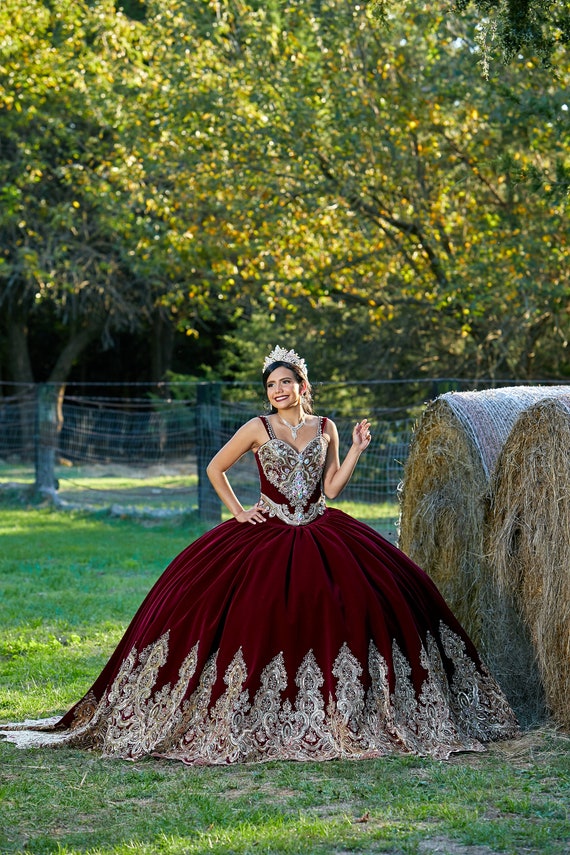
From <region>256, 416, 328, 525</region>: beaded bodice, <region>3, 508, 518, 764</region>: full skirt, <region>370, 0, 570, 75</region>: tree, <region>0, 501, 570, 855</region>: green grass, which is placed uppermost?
<region>370, 0, 570, 75</region>: tree

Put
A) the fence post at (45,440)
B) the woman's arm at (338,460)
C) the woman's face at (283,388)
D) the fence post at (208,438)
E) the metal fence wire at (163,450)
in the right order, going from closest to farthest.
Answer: the woman's arm at (338,460) → the woman's face at (283,388) → the fence post at (208,438) → the metal fence wire at (163,450) → the fence post at (45,440)

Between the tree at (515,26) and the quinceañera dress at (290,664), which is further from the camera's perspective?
the tree at (515,26)

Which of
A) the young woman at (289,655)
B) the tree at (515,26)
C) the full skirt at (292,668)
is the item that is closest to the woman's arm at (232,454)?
the young woman at (289,655)

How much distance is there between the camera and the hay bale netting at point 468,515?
589 centimetres

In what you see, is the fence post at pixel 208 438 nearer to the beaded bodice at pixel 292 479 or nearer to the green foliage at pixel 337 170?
the green foliage at pixel 337 170

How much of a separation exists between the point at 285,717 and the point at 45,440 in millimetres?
11545

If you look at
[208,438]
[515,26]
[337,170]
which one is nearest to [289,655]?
[515,26]

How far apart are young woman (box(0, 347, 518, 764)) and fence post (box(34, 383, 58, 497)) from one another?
1060cm

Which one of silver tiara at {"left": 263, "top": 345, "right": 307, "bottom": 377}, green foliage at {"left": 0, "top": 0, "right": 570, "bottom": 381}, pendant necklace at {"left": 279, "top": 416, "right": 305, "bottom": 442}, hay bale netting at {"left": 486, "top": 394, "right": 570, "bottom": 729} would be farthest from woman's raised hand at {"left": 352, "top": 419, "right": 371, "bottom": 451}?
green foliage at {"left": 0, "top": 0, "right": 570, "bottom": 381}

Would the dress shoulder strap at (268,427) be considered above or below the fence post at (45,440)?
above

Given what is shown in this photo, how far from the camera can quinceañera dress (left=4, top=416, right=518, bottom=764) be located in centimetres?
501

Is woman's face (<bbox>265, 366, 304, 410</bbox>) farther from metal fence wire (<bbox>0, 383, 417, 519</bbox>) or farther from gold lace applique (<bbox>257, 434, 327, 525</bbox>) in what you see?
metal fence wire (<bbox>0, 383, 417, 519</bbox>)

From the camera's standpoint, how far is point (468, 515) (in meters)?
6.30

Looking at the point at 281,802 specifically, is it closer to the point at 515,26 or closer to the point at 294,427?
the point at 294,427
